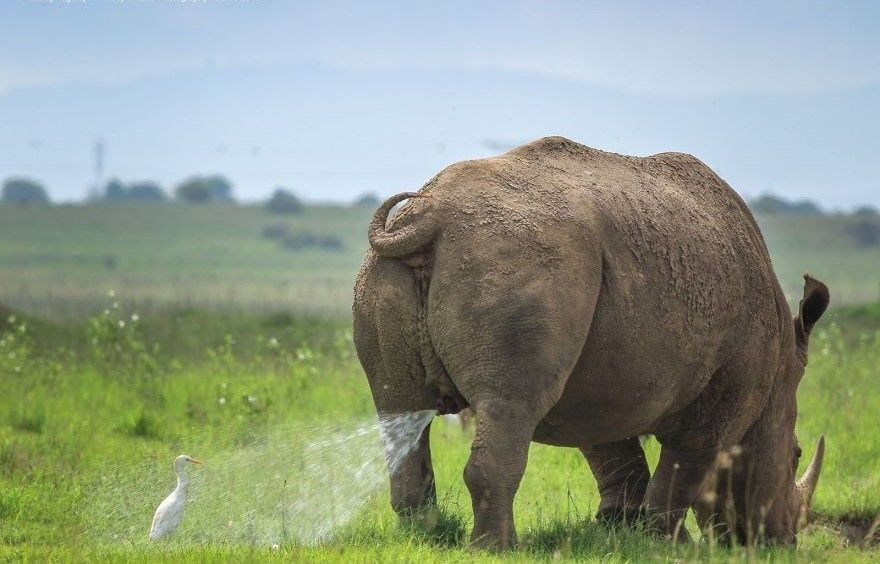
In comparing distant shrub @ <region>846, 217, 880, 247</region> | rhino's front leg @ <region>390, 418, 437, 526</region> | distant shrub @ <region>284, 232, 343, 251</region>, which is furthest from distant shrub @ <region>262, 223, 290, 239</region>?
rhino's front leg @ <region>390, 418, 437, 526</region>

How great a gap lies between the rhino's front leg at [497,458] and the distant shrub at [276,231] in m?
79.6

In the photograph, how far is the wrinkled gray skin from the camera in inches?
281

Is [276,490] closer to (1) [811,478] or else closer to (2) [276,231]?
(1) [811,478]

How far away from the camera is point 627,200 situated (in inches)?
314

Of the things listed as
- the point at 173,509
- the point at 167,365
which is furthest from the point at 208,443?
the point at 167,365

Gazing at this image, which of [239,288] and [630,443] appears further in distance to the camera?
[239,288]

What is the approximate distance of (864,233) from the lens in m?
82.9

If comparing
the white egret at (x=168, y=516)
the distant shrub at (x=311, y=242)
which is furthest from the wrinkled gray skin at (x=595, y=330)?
the distant shrub at (x=311, y=242)

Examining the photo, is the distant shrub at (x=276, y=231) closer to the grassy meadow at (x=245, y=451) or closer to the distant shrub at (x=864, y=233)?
the distant shrub at (x=864, y=233)

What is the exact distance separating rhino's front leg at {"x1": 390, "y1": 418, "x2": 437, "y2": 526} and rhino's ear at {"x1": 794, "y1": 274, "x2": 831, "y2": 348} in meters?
2.92

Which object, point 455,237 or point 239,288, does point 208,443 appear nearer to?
point 455,237

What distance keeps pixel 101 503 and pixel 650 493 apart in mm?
3462

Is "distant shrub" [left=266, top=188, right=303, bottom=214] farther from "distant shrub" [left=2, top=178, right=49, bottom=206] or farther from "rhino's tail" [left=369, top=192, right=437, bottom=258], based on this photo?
"rhino's tail" [left=369, top=192, right=437, bottom=258]

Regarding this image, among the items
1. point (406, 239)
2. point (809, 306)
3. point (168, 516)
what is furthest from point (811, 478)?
point (168, 516)
